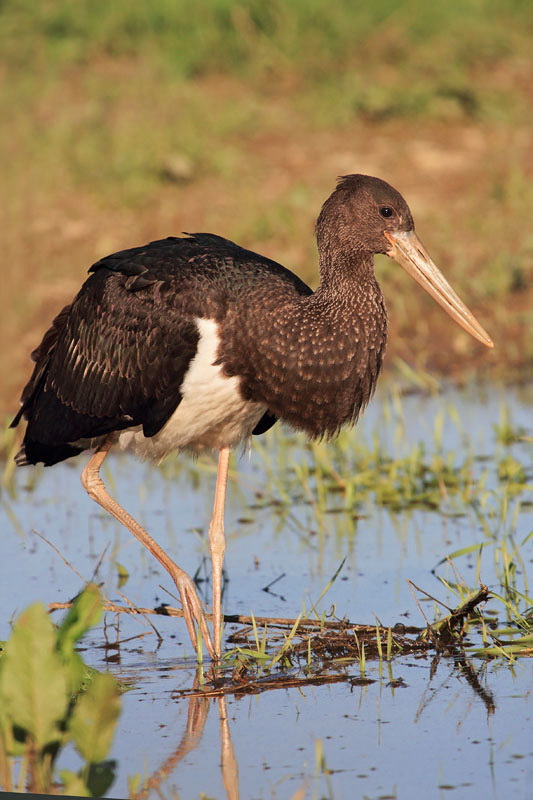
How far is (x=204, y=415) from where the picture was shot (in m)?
4.98

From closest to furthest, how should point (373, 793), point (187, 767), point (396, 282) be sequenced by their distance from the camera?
point (373, 793)
point (187, 767)
point (396, 282)

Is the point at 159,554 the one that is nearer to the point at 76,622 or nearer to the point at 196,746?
the point at 196,746

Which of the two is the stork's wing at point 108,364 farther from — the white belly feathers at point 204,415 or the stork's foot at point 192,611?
the stork's foot at point 192,611

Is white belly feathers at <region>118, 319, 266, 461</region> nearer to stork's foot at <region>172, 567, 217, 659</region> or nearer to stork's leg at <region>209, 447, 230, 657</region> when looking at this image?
stork's leg at <region>209, 447, 230, 657</region>

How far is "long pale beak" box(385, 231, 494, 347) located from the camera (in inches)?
200

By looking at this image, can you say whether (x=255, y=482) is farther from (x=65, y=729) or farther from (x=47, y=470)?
(x=65, y=729)

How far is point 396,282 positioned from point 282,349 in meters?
4.37

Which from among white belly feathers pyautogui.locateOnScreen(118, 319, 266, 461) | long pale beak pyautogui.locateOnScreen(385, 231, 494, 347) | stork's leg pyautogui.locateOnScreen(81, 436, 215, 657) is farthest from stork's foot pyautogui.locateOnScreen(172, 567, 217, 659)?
long pale beak pyautogui.locateOnScreen(385, 231, 494, 347)

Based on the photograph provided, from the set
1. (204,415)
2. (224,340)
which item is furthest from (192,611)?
(224,340)

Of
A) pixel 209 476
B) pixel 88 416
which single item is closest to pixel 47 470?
pixel 209 476

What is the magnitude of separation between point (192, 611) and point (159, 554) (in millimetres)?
318

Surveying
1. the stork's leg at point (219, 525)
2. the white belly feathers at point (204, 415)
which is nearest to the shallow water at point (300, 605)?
the stork's leg at point (219, 525)

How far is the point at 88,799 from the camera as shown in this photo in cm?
A: 312

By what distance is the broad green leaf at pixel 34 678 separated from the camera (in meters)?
3.18
